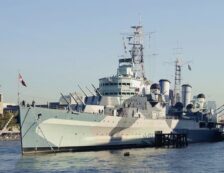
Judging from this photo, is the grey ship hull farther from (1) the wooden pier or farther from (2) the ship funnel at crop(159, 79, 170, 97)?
(2) the ship funnel at crop(159, 79, 170, 97)

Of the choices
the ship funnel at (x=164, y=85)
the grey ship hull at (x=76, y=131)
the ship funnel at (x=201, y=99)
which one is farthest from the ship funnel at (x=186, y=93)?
the grey ship hull at (x=76, y=131)

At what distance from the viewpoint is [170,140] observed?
8138 centimetres

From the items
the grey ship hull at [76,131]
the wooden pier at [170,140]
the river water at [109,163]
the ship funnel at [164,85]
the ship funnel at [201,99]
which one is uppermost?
the ship funnel at [164,85]

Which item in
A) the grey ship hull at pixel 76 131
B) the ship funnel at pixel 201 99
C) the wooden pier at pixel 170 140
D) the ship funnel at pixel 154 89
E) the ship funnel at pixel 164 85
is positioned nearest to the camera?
the grey ship hull at pixel 76 131

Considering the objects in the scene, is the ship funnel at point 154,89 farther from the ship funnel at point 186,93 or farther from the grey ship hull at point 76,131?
the ship funnel at point 186,93

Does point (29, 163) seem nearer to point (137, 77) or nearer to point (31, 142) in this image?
point (31, 142)

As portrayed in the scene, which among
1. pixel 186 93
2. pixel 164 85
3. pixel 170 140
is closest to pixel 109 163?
pixel 170 140

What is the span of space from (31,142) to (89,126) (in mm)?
7643

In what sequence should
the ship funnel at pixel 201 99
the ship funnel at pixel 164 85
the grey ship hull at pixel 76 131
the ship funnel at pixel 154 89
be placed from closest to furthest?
the grey ship hull at pixel 76 131 → the ship funnel at pixel 154 89 → the ship funnel at pixel 164 85 → the ship funnel at pixel 201 99

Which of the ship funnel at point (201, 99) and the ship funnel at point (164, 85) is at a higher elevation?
the ship funnel at point (164, 85)

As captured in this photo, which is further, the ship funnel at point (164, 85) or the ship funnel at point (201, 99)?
the ship funnel at point (201, 99)

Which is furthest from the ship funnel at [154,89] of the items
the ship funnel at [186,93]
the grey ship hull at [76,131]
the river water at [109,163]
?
the ship funnel at [186,93]

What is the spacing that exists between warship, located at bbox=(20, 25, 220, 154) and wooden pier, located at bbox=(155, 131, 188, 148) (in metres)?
0.86

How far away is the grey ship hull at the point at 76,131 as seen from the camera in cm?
5878
